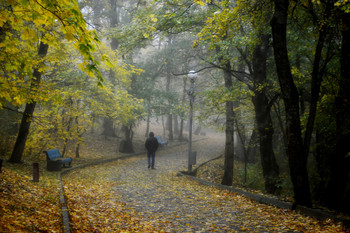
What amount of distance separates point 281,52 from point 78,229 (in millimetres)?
5967

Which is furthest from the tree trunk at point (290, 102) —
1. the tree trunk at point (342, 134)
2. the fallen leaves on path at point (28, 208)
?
the fallen leaves on path at point (28, 208)

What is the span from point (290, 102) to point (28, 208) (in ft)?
20.9

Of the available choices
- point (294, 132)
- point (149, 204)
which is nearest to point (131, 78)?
point (149, 204)

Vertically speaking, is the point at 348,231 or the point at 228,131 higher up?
the point at 228,131

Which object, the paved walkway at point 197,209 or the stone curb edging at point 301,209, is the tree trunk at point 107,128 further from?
the stone curb edging at point 301,209

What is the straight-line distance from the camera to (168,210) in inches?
272

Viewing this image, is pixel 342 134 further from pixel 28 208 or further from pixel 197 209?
pixel 28 208

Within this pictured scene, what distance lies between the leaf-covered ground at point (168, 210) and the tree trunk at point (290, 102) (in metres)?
0.75

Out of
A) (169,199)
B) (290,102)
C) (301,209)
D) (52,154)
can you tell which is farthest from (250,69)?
(52,154)

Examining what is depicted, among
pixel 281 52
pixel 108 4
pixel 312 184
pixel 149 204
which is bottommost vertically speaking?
pixel 149 204

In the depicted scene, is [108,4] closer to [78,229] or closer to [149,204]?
[149,204]

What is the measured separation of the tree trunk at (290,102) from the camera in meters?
6.09

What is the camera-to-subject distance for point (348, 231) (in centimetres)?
488

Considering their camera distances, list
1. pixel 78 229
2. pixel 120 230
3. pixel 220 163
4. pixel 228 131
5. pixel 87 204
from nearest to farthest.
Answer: pixel 78 229 < pixel 120 230 < pixel 87 204 < pixel 228 131 < pixel 220 163
